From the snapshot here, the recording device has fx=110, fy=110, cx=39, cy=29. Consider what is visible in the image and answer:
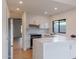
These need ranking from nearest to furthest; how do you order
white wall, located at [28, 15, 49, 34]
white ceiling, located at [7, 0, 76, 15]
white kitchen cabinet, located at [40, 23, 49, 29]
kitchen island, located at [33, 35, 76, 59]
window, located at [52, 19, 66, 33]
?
kitchen island, located at [33, 35, 76, 59] < white ceiling, located at [7, 0, 76, 15] < window, located at [52, 19, 66, 33] < white wall, located at [28, 15, 49, 34] < white kitchen cabinet, located at [40, 23, 49, 29]

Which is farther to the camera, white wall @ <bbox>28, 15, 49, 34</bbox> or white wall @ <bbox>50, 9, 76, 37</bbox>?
white wall @ <bbox>28, 15, 49, 34</bbox>

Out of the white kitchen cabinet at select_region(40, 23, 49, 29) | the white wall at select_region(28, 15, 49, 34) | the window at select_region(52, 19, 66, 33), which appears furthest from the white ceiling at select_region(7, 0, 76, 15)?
the white kitchen cabinet at select_region(40, 23, 49, 29)

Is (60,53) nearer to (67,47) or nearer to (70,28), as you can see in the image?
(67,47)

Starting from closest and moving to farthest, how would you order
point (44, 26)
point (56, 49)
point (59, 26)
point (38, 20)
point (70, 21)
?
point (56, 49) < point (70, 21) < point (59, 26) < point (38, 20) < point (44, 26)

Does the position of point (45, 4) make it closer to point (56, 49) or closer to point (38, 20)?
point (56, 49)

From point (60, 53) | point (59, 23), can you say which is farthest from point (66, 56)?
point (59, 23)

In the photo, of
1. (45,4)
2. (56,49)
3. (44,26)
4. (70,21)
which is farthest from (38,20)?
(56,49)

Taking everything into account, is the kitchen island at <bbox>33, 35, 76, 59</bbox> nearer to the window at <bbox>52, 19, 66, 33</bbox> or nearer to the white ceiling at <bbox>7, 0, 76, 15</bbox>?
the white ceiling at <bbox>7, 0, 76, 15</bbox>

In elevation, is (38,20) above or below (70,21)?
above

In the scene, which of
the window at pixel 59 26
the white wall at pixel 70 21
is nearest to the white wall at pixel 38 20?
the window at pixel 59 26

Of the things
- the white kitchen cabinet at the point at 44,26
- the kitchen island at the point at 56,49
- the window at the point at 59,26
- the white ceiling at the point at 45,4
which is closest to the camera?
the kitchen island at the point at 56,49

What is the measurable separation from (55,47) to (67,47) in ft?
1.54

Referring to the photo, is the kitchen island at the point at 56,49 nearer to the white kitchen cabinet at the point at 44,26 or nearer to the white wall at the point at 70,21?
the white wall at the point at 70,21

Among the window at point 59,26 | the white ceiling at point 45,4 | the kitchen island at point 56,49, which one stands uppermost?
the white ceiling at point 45,4
